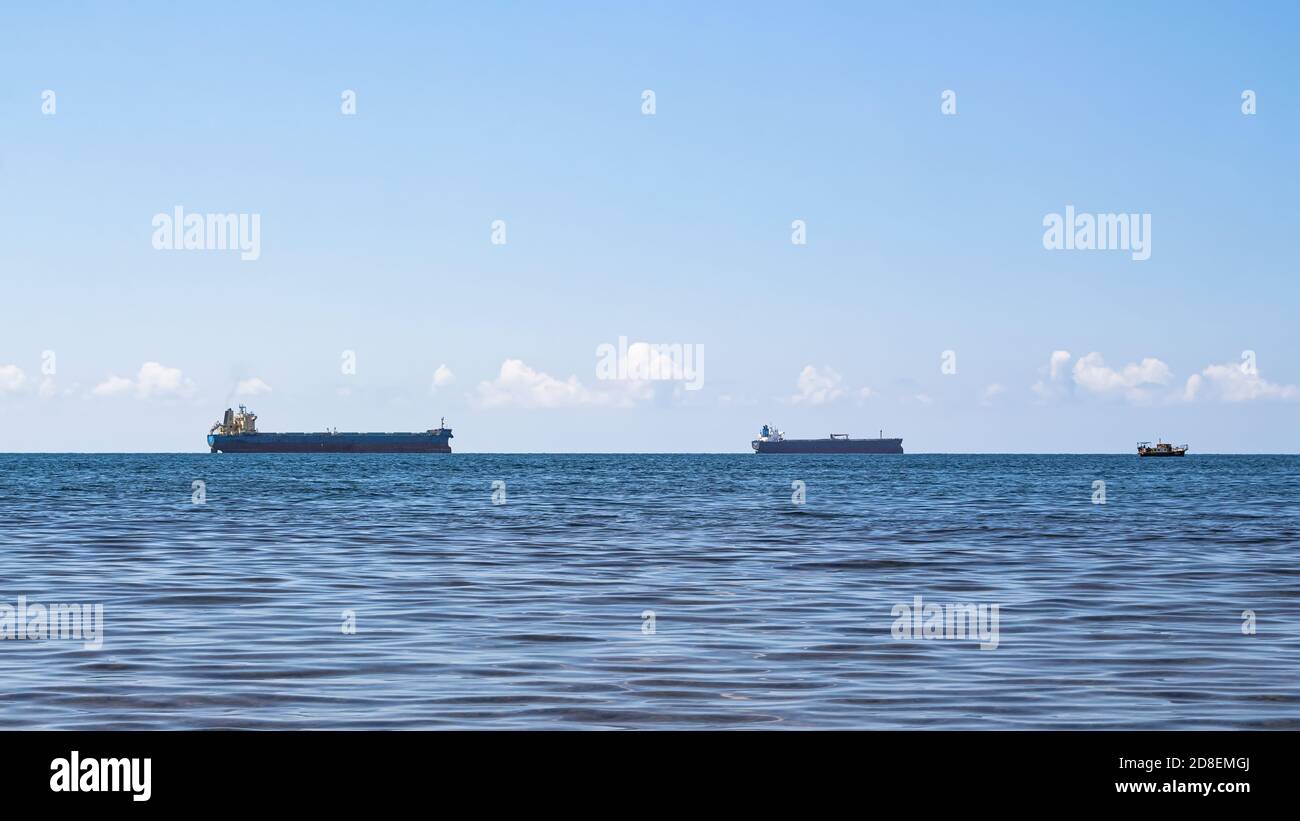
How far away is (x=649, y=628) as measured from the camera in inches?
740

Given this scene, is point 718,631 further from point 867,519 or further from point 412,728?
point 867,519

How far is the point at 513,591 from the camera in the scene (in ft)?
78.7

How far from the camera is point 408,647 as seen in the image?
55.1 feet

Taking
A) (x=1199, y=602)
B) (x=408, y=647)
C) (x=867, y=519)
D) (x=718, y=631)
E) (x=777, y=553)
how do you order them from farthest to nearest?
(x=867, y=519) < (x=777, y=553) < (x=1199, y=602) < (x=718, y=631) < (x=408, y=647)

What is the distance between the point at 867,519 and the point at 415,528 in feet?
53.7

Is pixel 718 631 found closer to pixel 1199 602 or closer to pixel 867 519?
pixel 1199 602

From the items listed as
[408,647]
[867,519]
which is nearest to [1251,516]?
[867,519]

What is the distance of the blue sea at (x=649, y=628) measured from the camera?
12906 millimetres

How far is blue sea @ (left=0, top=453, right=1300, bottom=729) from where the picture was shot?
12906 millimetres

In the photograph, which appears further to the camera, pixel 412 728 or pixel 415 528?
pixel 415 528
